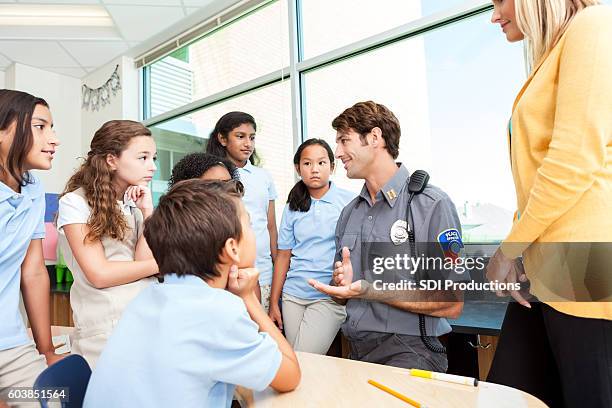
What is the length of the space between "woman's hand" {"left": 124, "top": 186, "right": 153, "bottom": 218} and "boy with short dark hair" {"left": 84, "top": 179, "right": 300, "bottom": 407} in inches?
24.4

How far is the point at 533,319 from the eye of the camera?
1.01 meters

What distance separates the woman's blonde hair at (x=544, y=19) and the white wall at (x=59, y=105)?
4.65 metres

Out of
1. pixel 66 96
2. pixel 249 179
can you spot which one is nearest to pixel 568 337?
pixel 249 179

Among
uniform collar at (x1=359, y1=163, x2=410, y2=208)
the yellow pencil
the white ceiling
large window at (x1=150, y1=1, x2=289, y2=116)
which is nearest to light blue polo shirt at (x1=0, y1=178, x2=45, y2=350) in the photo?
the yellow pencil

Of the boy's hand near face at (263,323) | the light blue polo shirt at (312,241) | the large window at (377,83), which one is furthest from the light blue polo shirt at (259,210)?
the boy's hand near face at (263,323)

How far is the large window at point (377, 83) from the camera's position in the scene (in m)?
2.29

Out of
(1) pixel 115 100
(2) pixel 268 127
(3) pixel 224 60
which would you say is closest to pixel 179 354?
(2) pixel 268 127

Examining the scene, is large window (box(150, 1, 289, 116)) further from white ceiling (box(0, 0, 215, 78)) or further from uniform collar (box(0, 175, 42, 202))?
uniform collar (box(0, 175, 42, 202))

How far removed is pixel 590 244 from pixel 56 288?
3714mm

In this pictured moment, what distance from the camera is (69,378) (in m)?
0.98

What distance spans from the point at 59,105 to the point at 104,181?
3.82 m

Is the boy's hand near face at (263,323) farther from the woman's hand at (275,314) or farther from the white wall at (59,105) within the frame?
the white wall at (59,105)

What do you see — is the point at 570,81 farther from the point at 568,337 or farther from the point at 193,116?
the point at 193,116

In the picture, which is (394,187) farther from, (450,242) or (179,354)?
(179,354)
